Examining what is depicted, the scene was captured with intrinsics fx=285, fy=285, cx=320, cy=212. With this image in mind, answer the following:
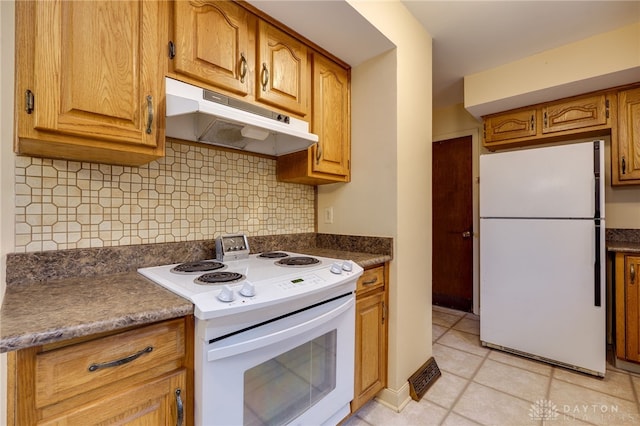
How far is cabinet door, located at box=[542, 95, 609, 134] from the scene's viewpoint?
2237 mm

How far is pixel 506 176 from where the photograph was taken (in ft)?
7.60

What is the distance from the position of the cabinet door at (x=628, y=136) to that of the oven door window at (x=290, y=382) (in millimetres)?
2588

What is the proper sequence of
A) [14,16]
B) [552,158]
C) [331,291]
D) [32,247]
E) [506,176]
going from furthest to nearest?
[506,176] → [552,158] → [331,291] → [32,247] → [14,16]

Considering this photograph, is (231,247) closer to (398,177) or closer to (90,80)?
(90,80)

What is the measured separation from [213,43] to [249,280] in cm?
106

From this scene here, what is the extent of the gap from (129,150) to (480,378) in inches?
97.0

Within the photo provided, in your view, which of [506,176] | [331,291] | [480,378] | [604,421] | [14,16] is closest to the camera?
[14,16]

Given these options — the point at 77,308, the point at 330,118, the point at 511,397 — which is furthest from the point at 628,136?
the point at 77,308

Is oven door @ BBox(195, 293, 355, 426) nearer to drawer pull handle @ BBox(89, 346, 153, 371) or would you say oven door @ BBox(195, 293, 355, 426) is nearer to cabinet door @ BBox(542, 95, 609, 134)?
drawer pull handle @ BBox(89, 346, 153, 371)

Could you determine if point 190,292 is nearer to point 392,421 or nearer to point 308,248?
point 308,248

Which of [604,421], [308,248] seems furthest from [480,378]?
[308,248]

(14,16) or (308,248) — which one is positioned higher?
(14,16)

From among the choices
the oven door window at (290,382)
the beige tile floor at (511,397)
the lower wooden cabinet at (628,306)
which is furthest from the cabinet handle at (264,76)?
the lower wooden cabinet at (628,306)

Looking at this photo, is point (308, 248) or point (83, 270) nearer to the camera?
point (83, 270)
